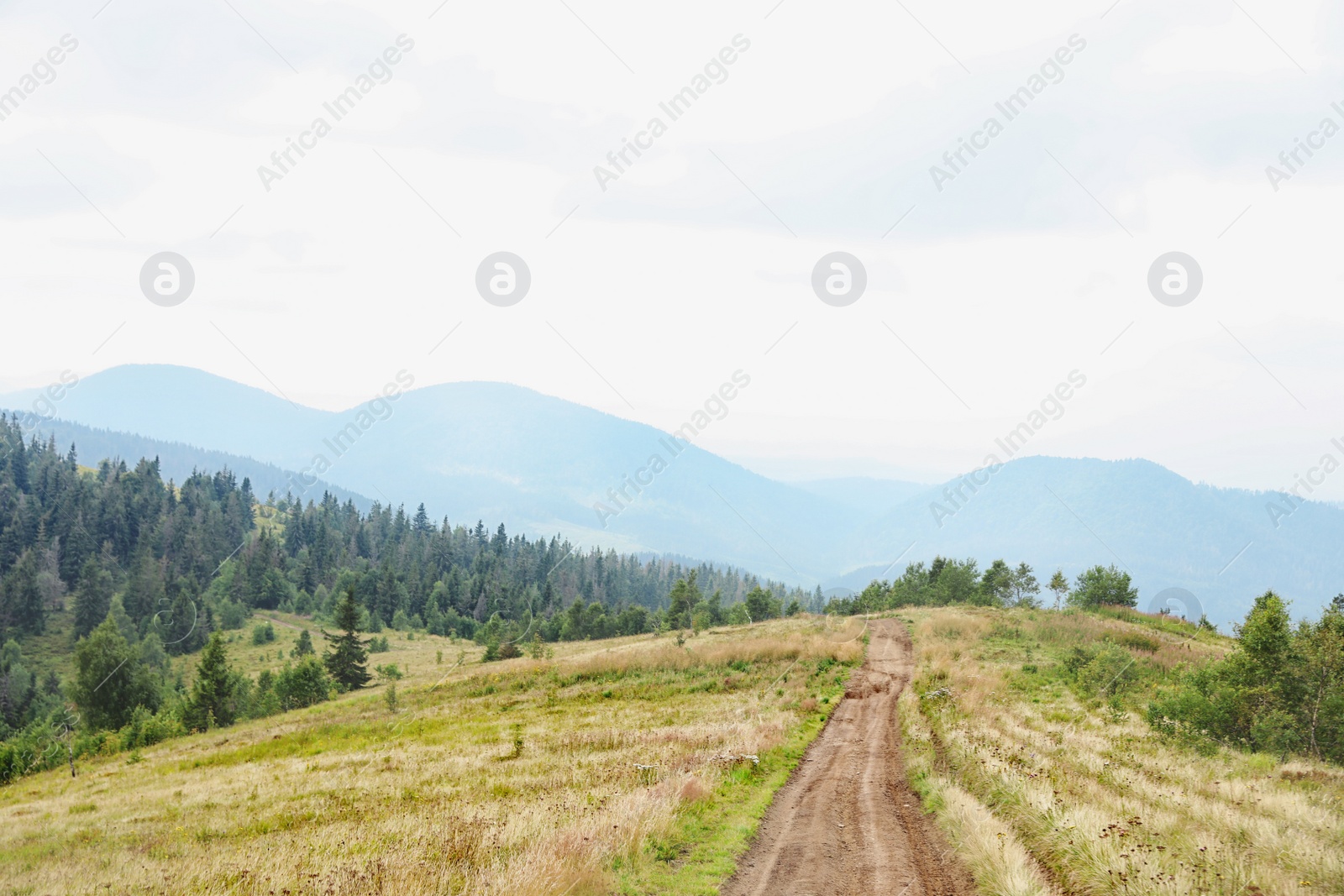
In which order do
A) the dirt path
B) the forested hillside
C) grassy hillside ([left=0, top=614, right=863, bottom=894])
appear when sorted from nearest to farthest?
the dirt path → grassy hillside ([left=0, top=614, right=863, bottom=894]) → the forested hillside

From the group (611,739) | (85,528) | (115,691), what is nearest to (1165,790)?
(611,739)

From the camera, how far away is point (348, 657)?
7825cm

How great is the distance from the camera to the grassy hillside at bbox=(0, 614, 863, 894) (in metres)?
12.1

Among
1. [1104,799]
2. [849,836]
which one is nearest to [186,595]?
[849,836]

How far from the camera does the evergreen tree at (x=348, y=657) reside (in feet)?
253

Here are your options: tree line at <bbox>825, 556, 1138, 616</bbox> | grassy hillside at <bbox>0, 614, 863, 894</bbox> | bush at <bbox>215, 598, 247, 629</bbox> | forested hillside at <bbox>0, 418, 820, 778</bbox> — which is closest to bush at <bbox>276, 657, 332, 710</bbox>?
forested hillside at <bbox>0, 418, 820, 778</bbox>

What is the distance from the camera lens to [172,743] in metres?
52.2

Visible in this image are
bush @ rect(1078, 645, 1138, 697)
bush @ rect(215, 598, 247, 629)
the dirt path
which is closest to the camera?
the dirt path

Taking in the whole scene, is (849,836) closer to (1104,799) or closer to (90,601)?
(1104,799)

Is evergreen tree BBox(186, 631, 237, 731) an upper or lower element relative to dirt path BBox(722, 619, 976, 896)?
lower

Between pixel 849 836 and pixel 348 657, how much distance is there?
78193 mm

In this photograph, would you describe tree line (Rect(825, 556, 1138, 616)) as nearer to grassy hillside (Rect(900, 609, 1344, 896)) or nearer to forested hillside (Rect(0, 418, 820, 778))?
forested hillside (Rect(0, 418, 820, 778))

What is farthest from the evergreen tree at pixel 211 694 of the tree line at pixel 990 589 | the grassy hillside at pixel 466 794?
the tree line at pixel 990 589

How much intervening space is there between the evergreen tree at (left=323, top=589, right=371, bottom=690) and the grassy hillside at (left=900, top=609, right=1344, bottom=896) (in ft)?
219
